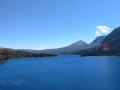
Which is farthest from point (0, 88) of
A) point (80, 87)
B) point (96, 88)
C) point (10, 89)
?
point (96, 88)

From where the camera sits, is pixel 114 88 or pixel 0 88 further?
pixel 0 88

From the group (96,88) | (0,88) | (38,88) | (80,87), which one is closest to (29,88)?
(38,88)

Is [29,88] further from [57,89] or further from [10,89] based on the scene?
[57,89]

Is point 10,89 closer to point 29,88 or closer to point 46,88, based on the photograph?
point 29,88

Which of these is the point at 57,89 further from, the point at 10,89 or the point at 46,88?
the point at 10,89

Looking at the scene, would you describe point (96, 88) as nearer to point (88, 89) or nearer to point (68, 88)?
point (88, 89)

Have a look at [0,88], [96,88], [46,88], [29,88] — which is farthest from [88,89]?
[0,88]

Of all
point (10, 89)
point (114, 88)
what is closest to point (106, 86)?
point (114, 88)
